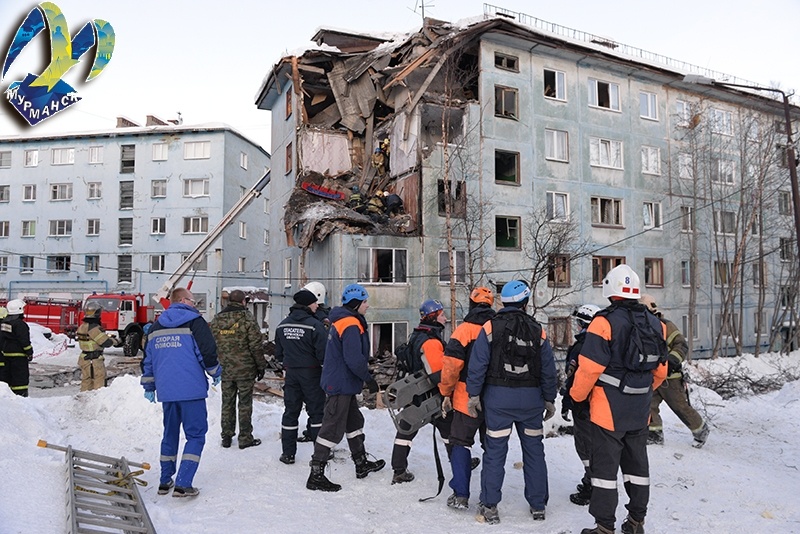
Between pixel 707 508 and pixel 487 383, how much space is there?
2344 millimetres

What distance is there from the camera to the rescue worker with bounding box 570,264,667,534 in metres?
4.18

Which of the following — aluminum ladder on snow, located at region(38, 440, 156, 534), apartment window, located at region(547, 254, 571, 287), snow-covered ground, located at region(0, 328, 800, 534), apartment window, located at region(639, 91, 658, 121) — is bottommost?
snow-covered ground, located at region(0, 328, 800, 534)

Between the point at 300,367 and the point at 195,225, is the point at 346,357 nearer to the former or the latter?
the point at 300,367

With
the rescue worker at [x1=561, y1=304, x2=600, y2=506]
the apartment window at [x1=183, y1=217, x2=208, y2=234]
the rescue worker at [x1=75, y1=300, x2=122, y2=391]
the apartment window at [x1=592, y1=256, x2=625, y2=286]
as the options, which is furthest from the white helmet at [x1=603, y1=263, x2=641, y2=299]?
the apartment window at [x1=183, y1=217, x2=208, y2=234]

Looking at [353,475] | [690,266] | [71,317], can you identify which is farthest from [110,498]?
[690,266]

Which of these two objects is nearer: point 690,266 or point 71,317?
point 71,317

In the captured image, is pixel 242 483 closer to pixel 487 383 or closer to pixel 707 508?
pixel 487 383

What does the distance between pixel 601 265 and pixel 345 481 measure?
22090 mm

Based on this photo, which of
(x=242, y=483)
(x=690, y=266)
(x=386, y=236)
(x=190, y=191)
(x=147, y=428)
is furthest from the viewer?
(x=190, y=191)

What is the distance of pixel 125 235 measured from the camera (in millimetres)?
38812

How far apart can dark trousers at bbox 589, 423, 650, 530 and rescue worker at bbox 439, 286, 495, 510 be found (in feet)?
3.53

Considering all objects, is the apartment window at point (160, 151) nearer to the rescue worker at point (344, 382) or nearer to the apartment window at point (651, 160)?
the apartment window at point (651, 160)

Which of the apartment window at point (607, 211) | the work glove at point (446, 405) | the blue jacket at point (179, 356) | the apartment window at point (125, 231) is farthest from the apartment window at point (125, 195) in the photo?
the work glove at point (446, 405)

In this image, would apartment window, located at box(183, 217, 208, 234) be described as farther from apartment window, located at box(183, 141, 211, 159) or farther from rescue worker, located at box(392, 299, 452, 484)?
rescue worker, located at box(392, 299, 452, 484)
